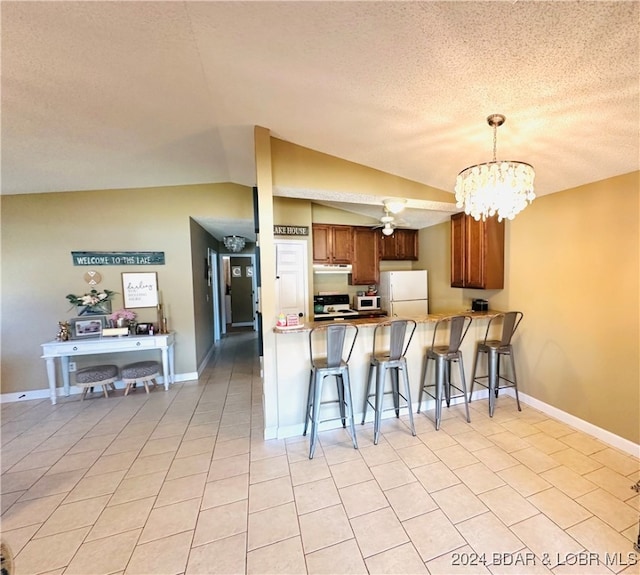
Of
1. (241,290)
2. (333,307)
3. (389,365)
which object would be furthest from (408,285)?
(241,290)

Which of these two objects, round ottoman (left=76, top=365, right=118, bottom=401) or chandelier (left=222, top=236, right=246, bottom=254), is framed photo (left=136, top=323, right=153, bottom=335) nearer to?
round ottoman (left=76, top=365, right=118, bottom=401)

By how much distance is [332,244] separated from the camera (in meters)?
4.52

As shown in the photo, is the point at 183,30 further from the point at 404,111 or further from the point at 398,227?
the point at 398,227

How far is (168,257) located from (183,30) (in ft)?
9.69

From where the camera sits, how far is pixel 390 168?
275 cm

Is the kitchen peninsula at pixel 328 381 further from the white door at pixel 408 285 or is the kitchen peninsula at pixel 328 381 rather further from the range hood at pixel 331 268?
the range hood at pixel 331 268

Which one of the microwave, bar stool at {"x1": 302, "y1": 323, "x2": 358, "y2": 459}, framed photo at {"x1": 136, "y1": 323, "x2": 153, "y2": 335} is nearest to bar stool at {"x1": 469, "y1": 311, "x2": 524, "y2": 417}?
bar stool at {"x1": 302, "y1": 323, "x2": 358, "y2": 459}

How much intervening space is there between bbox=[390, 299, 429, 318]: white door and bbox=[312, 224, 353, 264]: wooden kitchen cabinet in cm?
109

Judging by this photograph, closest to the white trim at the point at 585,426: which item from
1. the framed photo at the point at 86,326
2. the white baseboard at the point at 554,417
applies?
the white baseboard at the point at 554,417

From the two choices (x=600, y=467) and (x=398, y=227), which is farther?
(x=398, y=227)

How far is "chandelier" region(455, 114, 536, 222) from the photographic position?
5.22 ft

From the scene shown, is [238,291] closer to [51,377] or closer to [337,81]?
[51,377]

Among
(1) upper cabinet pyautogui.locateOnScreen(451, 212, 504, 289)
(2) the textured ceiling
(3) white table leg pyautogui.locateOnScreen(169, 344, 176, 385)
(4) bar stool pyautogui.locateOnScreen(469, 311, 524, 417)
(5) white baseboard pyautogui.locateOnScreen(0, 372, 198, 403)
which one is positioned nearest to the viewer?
(2) the textured ceiling

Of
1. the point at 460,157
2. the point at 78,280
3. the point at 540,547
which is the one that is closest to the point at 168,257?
the point at 78,280
